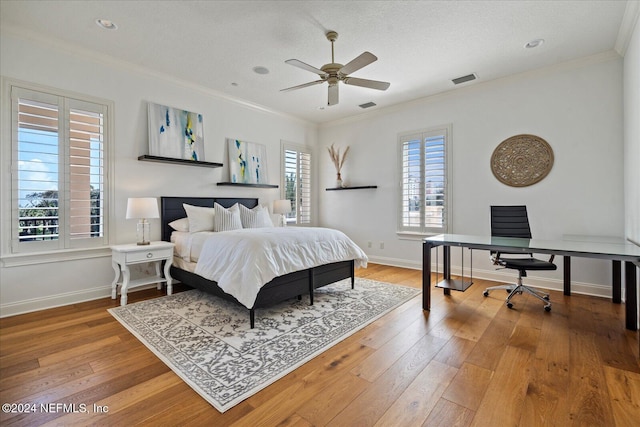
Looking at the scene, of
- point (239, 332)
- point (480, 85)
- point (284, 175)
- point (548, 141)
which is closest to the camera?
point (239, 332)

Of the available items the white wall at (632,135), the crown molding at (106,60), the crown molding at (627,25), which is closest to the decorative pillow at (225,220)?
the crown molding at (106,60)

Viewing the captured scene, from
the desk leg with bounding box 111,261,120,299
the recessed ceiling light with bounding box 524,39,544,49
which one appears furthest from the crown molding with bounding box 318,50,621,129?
the desk leg with bounding box 111,261,120,299

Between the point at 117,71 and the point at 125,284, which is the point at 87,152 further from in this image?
the point at 125,284

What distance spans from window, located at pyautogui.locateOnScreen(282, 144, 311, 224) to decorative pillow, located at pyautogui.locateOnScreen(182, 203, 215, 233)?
199cm

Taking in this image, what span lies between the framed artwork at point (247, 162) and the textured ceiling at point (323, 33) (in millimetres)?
1163

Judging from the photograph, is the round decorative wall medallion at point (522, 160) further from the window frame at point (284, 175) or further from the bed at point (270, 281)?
the window frame at point (284, 175)

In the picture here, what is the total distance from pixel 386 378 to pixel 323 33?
3241 mm

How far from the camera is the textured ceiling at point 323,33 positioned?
2754mm

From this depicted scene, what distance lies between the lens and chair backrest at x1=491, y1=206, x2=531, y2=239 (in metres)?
3.72

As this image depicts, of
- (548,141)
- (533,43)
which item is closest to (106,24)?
(533,43)

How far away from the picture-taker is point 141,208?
3.54m

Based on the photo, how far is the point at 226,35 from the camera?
126 inches

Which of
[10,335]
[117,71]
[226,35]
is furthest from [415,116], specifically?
Result: [10,335]

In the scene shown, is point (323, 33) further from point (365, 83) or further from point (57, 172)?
point (57, 172)
